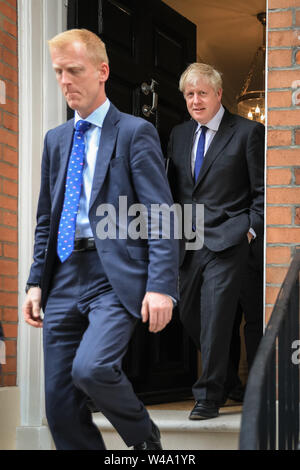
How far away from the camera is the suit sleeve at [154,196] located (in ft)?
8.02

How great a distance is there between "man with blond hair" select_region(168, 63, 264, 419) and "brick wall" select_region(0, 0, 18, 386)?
865 millimetres

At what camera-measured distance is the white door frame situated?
3912mm

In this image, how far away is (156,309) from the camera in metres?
2.39

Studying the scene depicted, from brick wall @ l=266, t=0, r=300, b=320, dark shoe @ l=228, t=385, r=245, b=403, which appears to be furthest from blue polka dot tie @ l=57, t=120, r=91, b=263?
dark shoe @ l=228, t=385, r=245, b=403

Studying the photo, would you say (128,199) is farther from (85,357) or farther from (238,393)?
(238,393)

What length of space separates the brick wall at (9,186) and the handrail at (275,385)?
1.57m

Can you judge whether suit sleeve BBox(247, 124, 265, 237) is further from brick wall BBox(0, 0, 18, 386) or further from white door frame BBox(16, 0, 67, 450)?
brick wall BBox(0, 0, 18, 386)

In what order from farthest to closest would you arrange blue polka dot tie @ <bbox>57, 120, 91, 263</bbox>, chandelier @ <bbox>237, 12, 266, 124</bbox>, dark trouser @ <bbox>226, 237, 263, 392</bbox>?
chandelier @ <bbox>237, 12, 266, 124</bbox> < dark trouser @ <bbox>226, 237, 263, 392</bbox> < blue polka dot tie @ <bbox>57, 120, 91, 263</bbox>

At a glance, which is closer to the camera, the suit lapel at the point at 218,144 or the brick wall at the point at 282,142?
the brick wall at the point at 282,142

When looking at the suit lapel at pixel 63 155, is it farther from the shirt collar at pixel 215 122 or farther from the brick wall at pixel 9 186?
the shirt collar at pixel 215 122

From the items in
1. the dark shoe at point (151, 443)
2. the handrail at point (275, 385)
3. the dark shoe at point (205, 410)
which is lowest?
the dark shoe at point (205, 410)

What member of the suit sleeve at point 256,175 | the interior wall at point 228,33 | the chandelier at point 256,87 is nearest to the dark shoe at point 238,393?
the suit sleeve at point 256,175
